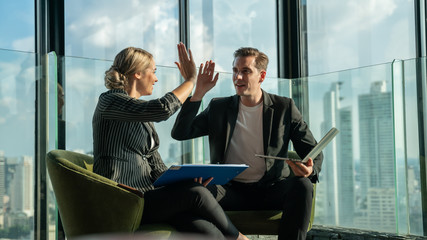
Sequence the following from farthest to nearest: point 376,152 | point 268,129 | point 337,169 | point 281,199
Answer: point 337,169 < point 376,152 < point 268,129 < point 281,199

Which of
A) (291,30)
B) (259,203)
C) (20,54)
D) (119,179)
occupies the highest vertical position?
(291,30)

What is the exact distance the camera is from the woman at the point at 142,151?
6.40ft

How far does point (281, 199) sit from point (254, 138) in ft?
1.12

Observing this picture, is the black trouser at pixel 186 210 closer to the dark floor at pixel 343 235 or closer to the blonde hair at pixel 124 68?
the blonde hair at pixel 124 68

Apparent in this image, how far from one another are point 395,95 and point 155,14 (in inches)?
69.1

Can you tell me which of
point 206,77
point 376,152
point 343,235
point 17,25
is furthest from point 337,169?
point 17,25

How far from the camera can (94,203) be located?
193cm

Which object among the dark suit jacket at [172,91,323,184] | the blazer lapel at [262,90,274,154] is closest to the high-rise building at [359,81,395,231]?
the dark suit jacket at [172,91,323,184]

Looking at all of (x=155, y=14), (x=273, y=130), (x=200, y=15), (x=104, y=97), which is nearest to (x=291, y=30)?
(x=200, y=15)

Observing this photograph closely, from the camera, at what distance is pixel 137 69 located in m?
2.15

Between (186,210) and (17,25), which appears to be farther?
(17,25)

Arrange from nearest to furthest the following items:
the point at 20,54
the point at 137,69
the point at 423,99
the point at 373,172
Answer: the point at 137,69 < the point at 20,54 < the point at 423,99 < the point at 373,172

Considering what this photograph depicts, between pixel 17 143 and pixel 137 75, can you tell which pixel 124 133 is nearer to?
pixel 137 75

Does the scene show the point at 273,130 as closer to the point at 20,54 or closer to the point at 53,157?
the point at 53,157
